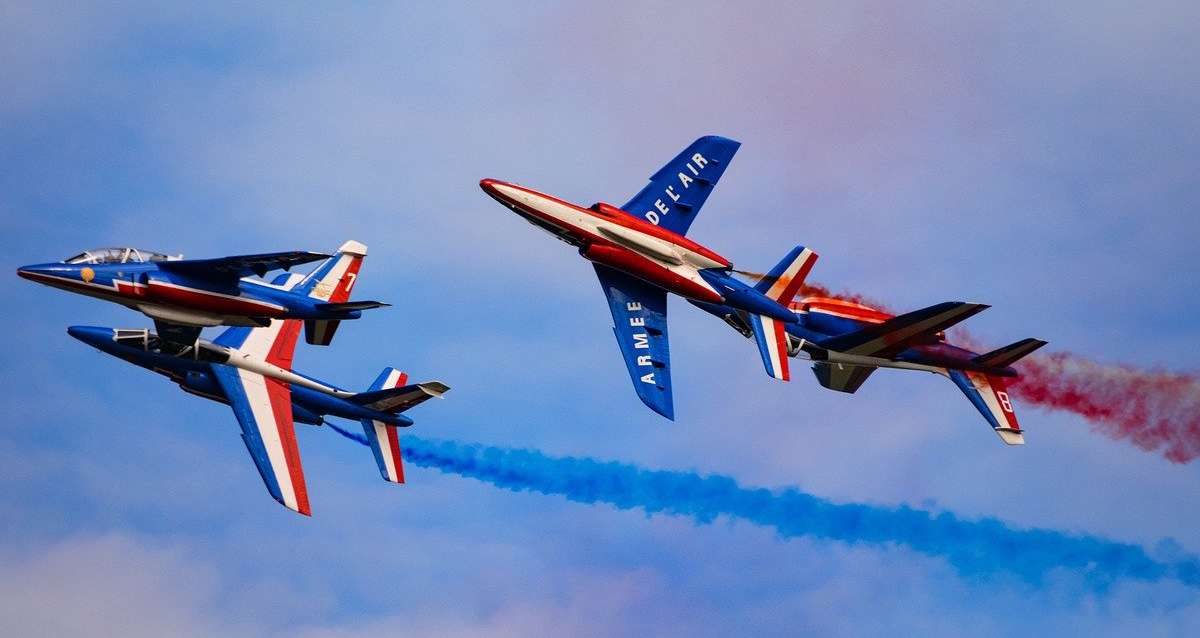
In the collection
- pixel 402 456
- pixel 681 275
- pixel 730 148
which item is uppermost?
pixel 730 148

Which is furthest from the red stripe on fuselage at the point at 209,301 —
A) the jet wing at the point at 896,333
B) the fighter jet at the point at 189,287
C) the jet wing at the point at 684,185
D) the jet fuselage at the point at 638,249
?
the jet wing at the point at 896,333

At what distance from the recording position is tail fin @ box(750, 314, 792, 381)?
100438mm

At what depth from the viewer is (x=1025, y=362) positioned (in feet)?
356

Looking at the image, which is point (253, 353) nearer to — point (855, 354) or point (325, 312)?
point (325, 312)

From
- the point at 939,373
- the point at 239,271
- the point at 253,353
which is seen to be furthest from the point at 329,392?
the point at 939,373

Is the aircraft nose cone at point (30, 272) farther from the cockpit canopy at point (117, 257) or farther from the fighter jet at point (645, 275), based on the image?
the fighter jet at point (645, 275)

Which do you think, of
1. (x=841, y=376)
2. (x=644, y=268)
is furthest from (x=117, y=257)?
(x=841, y=376)

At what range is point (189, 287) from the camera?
96250mm

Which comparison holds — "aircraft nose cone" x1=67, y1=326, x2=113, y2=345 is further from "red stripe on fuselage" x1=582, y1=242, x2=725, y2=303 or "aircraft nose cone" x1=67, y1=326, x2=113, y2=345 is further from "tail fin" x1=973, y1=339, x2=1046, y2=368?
"tail fin" x1=973, y1=339, x2=1046, y2=368

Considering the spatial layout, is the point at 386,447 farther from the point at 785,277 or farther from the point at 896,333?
the point at 896,333

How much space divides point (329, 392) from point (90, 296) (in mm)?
12858

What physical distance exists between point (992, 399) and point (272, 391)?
1224 inches

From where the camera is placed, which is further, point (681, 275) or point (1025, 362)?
point (1025, 362)

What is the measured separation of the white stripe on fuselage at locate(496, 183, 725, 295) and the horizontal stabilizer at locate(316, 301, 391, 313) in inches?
303
